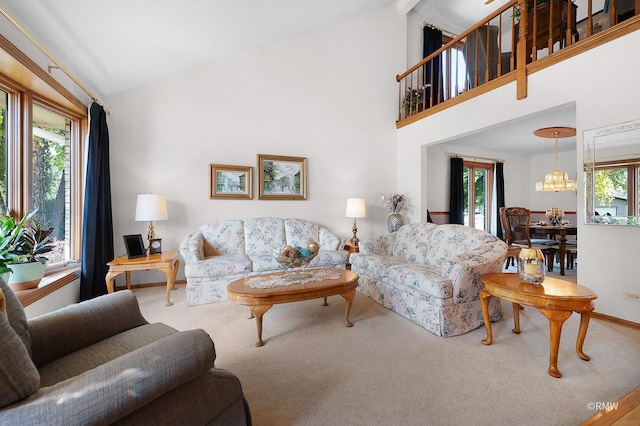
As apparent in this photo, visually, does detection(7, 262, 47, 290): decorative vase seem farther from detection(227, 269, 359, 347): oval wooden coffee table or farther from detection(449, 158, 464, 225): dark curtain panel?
detection(449, 158, 464, 225): dark curtain panel

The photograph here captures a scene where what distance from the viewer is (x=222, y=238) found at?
155 inches

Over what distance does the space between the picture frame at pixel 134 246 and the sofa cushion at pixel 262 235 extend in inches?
48.4

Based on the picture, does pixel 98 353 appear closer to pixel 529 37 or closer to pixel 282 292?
pixel 282 292

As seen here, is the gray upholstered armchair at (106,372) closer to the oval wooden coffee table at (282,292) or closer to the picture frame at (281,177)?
the oval wooden coffee table at (282,292)

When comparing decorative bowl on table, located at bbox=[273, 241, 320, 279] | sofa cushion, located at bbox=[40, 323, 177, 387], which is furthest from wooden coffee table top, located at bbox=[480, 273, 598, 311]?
sofa cushion, located at bbox=[40, 323, 177, 387]

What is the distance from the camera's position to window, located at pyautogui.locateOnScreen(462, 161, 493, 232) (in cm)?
659

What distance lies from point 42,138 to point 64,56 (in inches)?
32.9

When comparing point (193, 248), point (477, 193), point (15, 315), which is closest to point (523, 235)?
point (477, 193)

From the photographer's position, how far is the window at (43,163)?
2484mm

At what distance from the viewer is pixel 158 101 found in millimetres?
3914

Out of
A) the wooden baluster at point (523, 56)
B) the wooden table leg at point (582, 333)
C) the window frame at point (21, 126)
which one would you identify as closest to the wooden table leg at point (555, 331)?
the wooden table leg at point (582, 333)

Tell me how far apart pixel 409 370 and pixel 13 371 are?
189 centimetres

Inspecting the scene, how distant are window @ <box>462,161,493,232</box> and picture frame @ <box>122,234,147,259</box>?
6163 mm

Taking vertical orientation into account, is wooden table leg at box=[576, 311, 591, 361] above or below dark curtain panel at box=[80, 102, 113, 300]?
below
